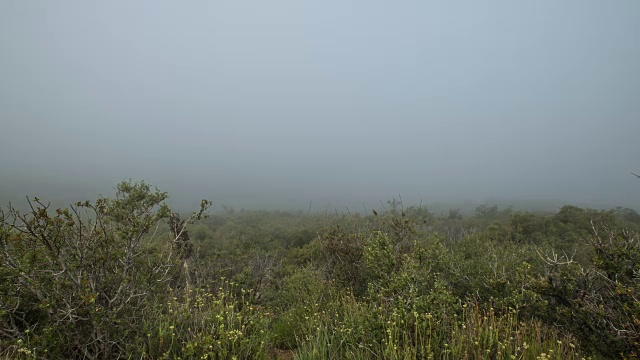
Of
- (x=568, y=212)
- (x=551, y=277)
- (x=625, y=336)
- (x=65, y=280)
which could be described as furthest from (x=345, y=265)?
(x=568, y=212)

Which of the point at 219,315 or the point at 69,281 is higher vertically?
the point at 69,281

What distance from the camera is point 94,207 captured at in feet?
14.8

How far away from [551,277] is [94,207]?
305 inches

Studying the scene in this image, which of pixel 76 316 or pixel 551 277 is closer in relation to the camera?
pixel 76 316

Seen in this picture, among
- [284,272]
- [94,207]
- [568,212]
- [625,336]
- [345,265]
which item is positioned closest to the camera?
[625,336]

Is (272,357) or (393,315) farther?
(272,357)

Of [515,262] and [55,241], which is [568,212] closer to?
[515,262]

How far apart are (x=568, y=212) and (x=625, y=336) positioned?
80.4ft

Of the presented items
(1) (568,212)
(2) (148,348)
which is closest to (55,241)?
(2) (148,348)

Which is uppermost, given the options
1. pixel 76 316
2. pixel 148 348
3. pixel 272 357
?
pixel 76 316

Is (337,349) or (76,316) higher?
(76,316)

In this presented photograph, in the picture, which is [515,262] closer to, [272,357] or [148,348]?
[272,357]

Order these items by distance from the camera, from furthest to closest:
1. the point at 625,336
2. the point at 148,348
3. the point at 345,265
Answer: the point at 345,265 < the point at 148,348 < the point at 625,336

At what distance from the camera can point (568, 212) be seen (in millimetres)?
22000
